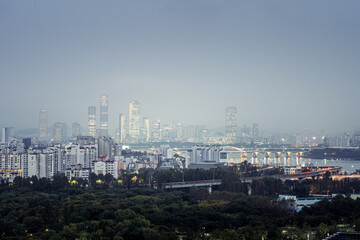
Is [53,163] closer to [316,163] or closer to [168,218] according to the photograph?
[168,218]

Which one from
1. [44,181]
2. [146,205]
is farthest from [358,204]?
[44,181]

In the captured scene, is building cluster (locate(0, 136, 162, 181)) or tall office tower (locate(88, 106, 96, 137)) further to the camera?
tall office tower (locate(88, 106, 96, 137))

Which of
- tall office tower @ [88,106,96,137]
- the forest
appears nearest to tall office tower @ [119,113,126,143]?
tall office tower @ [88,106,96,137]

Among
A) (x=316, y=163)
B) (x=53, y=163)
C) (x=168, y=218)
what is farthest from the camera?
(x=316, y=163)

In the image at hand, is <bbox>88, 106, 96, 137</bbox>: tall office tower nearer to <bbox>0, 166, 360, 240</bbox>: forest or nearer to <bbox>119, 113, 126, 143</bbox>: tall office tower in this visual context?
<bbox>119, 113, 126, 143</bbox>: tall office tower

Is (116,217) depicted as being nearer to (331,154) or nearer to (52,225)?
(52,225)

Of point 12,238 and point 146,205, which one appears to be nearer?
point 12,238

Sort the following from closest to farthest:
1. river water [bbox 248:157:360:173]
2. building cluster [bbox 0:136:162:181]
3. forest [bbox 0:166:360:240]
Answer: forest [bbox 0:166:360:240], building cluster [bbox 0:136:162:181], river water [bbox 248:157:360:173]

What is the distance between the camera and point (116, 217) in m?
11.3

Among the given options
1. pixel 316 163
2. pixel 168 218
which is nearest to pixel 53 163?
pixel 168 218

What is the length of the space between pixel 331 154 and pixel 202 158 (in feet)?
67.8

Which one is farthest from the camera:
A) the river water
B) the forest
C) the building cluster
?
the river water

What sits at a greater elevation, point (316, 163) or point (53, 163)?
point (53, 163)

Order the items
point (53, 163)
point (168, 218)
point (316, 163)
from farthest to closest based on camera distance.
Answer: point (316, 163)
point (53, 163)
point (168, 218)
